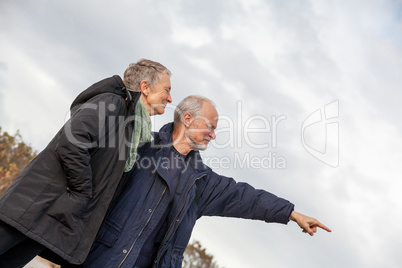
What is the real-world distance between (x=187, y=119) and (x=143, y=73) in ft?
1.92

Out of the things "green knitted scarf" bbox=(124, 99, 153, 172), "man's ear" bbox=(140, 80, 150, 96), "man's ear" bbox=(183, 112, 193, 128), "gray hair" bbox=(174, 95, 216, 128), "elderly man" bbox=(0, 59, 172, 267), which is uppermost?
"gray hair" bbox=(174, 95, 216, 128)

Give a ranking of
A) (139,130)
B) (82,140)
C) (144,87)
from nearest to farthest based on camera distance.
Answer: (82,140), (139,130), (144,87)

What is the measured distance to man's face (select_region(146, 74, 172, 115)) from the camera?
3686 mm

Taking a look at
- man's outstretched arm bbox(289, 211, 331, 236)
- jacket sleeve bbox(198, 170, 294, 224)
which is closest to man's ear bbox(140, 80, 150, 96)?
jacket sleeve bbox(198, 170, 294, 224)

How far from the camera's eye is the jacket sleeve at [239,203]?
13.1 ft

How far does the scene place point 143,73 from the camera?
371 centimetres

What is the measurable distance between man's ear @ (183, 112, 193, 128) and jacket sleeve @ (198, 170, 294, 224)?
20.0 inches

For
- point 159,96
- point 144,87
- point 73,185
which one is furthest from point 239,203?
point 73,185

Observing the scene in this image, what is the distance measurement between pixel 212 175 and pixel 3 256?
1867 mm

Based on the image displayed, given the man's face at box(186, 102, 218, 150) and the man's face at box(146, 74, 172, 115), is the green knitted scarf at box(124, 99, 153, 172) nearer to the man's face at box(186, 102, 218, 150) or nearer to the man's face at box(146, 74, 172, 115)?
the man's face at box(146, 74, 172, 115)

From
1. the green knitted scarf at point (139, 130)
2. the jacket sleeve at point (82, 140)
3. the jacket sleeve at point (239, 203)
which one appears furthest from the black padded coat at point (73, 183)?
the jacket sleeve at point (239, 203)

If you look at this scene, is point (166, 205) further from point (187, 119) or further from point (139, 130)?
point (187, 119)

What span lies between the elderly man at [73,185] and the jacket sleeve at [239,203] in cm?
103

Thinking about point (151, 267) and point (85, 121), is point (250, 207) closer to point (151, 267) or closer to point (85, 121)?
point (151, 267)
